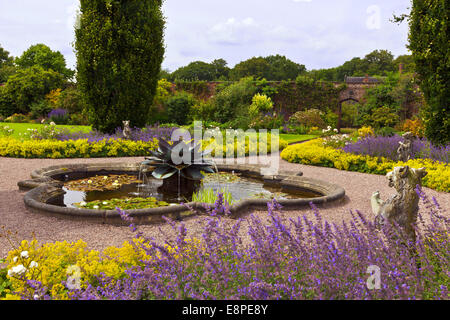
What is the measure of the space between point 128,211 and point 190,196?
2.21 m

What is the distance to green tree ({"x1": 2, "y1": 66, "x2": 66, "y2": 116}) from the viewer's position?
2573 centimetres

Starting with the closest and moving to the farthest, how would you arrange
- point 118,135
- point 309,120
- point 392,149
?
point 392,149 < point 118,135 < point 309,120

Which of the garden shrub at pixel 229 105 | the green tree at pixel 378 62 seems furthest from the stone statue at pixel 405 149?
the green tree at pixel 378 62

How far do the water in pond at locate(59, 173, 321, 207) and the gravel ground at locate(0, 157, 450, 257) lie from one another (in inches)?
31.8

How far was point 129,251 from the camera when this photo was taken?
3303 millimetres

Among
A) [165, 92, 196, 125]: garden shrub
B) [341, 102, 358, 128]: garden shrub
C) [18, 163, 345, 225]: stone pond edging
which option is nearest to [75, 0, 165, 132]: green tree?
[18, 163, 345, 225]: stone pond edging

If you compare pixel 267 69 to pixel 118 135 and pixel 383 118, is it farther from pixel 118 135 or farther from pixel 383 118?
pixel 118 135

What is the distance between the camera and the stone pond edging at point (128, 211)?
4.90 m

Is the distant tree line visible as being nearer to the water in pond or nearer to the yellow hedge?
the water in pond

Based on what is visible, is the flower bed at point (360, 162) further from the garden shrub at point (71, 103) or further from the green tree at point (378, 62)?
the green tree at point (378, 62)

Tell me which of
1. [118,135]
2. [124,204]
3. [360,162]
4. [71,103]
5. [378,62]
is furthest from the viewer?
[378,62]

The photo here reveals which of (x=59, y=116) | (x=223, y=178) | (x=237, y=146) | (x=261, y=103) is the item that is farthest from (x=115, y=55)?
(x=261, y=103)

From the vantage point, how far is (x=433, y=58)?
9.24 metres

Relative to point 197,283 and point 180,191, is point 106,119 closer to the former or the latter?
point 180,191
